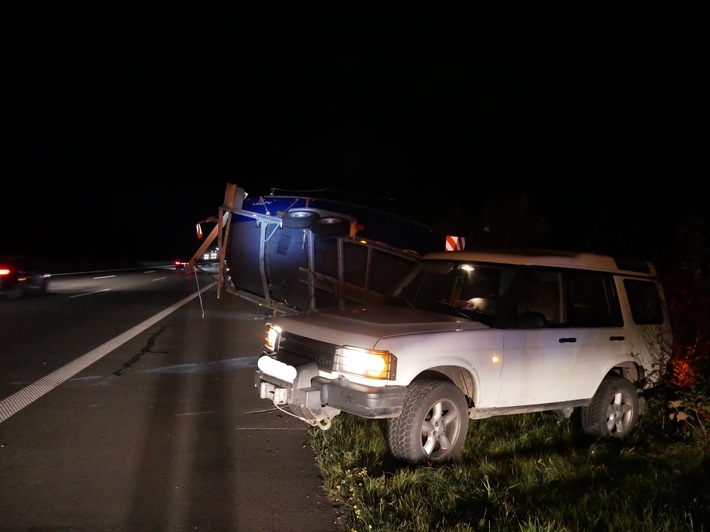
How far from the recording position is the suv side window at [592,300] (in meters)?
6.25

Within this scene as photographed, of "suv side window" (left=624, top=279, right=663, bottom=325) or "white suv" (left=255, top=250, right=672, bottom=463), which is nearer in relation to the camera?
"white suv" (left=255, top=250, right=672, bottom=463)

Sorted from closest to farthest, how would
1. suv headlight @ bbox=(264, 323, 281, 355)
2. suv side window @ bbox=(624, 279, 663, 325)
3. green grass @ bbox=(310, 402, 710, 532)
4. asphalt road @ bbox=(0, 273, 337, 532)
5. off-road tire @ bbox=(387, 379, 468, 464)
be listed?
green grass @ bbox=(310, 402, 710, 532) → asphalt road @ bbox=(0, 273, 337, 532) → off-road tire @ bbox=(387, 379, 468, 464) → suv headlight @ bbox=(264, 323, 281, 355) → suv side window @ bbox=(624, 279, 663, 325)

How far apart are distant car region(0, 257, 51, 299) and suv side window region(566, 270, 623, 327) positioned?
17.0 m

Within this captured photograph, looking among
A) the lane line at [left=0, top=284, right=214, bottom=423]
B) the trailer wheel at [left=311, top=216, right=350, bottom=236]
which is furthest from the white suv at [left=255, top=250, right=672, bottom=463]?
the lane line at [left=0, top=284, right=214, bottom=423]

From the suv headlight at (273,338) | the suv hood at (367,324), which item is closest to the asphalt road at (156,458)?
the suv headlight at (273,338)

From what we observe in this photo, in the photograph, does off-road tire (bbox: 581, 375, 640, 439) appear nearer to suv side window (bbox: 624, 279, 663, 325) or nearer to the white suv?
the white suv

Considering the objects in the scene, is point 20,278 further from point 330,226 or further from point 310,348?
point 310,348

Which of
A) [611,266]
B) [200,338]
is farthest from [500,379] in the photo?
[200,338]

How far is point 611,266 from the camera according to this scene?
6.47 m

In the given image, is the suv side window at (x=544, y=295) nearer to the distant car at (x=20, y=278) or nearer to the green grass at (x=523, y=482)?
the green grass at (x=523, y=482)

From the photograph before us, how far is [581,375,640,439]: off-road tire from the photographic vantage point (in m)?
6.20

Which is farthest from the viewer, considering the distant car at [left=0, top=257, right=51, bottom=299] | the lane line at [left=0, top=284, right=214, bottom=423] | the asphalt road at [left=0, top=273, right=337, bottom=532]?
the distant car at [left=0, top=257, right=51, bottom=299]

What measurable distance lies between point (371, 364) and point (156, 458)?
214 centimetres

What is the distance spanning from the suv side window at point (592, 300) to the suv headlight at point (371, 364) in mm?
2240
